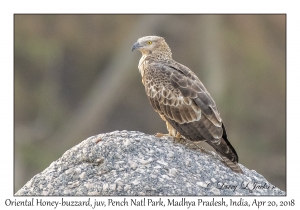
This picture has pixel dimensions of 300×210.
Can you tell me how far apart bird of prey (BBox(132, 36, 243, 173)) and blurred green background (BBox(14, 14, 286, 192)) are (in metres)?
14.1

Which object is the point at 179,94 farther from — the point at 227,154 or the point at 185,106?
the point at 227,154

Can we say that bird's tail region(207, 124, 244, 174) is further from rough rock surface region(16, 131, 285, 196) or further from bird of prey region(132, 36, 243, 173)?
rough rock surface region(16, 131, 285, 196)

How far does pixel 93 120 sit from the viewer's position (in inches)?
1039

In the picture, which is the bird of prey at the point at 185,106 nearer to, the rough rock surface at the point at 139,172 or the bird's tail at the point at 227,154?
the bird's tail at the point at 227,154

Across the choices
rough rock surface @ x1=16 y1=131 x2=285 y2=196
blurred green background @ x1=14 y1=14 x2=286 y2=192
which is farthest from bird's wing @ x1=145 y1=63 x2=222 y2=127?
blurred green background @ x1=14 y1=14 x2=286 y2=192

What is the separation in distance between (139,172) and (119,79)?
61.8 ft

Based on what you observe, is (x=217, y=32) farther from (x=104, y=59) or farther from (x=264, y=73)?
(x=104, y=59)

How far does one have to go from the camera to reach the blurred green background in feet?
84.1

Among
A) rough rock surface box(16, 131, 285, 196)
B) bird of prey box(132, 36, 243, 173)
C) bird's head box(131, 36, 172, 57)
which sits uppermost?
bird's head box(131, 36, 172, 57)

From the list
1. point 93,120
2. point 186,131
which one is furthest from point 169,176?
point 93,120

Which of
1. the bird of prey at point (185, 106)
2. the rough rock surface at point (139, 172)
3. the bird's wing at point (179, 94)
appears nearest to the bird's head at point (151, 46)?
the bird of prey at point (185, 106)

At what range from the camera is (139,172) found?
8781 mm
